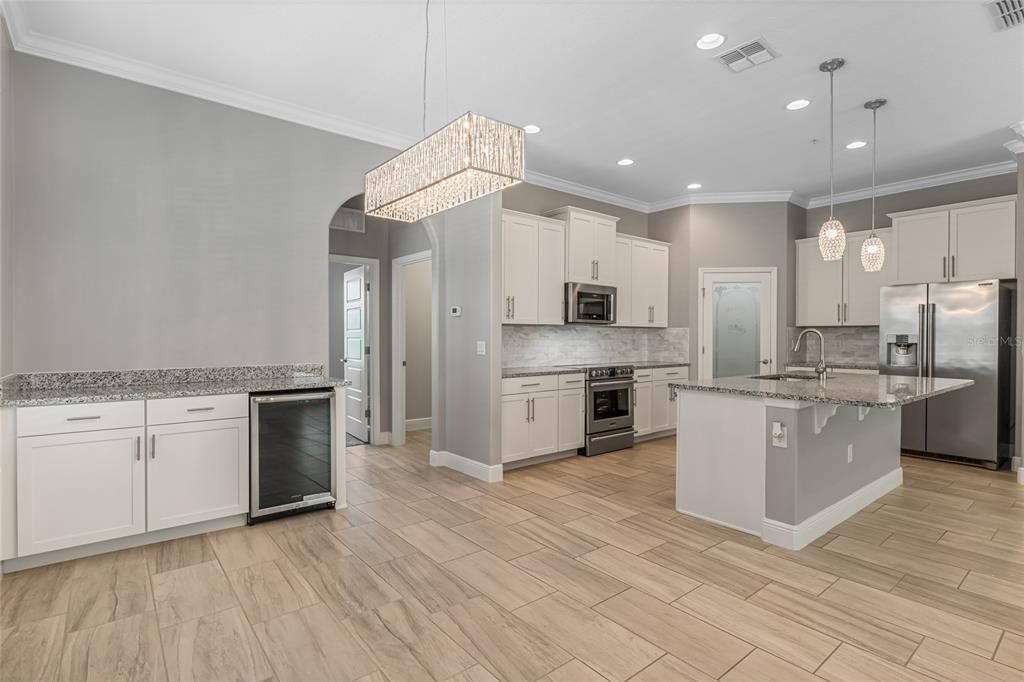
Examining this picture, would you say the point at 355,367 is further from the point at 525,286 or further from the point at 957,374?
the point at 957,374

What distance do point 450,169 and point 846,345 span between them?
604 centimetres

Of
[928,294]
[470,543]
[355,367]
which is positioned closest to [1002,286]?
[928,294]

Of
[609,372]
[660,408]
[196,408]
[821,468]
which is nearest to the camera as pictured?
[196,408]

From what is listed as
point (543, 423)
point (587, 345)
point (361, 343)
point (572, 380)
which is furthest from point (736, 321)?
point (361, 343)

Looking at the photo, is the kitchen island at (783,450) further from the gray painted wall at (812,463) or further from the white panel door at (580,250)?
the white panel door at (580,250)

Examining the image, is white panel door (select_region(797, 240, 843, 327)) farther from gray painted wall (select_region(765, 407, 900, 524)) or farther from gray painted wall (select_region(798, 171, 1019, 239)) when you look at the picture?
gray painted wall (select_region(765, 407, 900, 524))

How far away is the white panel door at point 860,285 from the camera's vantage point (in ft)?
19.5

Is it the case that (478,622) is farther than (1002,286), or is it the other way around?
(1002,286)

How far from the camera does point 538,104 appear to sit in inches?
159

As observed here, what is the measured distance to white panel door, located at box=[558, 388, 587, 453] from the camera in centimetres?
539

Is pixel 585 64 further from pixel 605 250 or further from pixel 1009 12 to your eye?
pixel 605 250

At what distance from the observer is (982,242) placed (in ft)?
16.9

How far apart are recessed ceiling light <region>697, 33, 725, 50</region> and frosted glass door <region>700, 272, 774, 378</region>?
378 cm

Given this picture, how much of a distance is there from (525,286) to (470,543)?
2.72m
